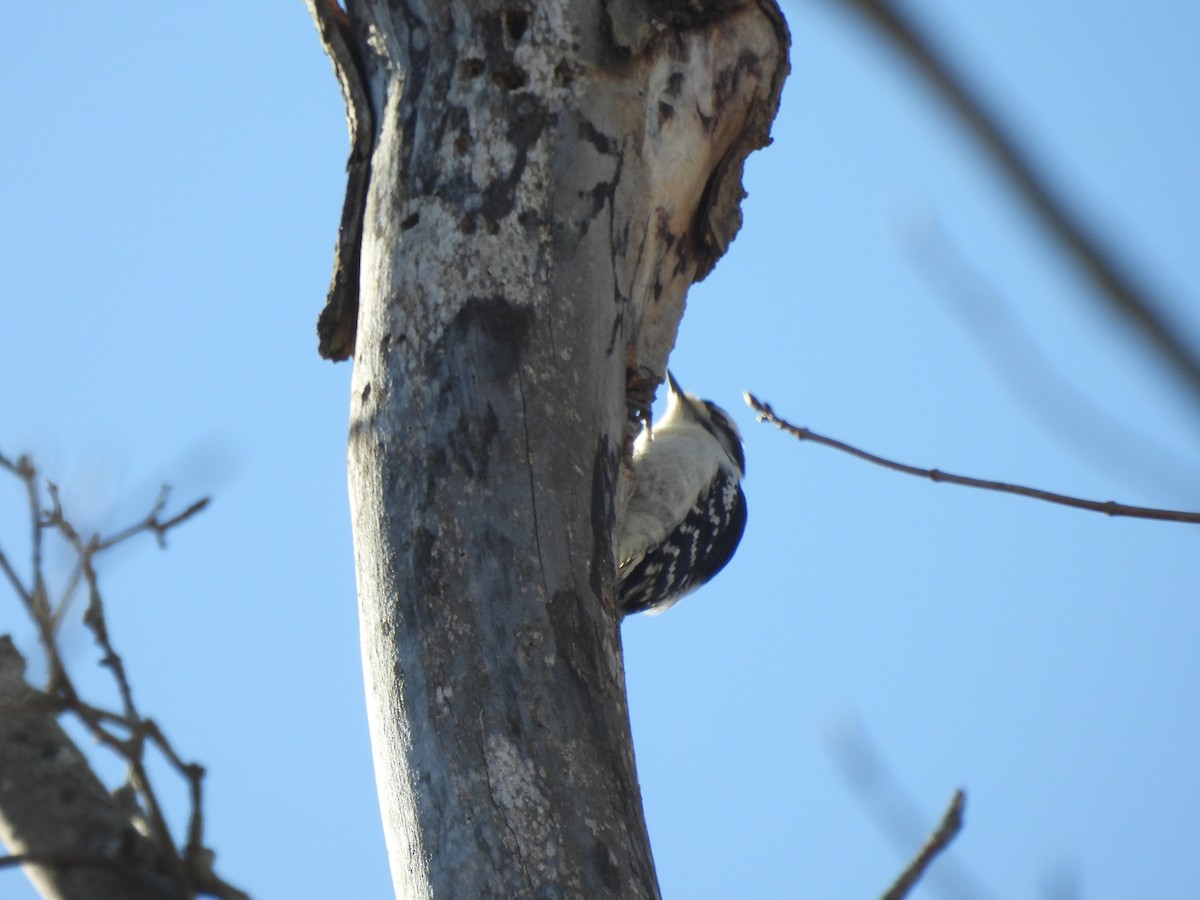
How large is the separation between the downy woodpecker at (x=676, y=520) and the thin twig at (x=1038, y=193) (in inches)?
137

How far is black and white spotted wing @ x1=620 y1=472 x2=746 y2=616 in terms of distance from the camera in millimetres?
4352

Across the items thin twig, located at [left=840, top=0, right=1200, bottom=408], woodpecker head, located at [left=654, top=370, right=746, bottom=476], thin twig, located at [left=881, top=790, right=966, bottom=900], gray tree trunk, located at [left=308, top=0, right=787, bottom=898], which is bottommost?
thin twig, located at [left=881, top=790, right=966, bottom=900]

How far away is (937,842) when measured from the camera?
3.32ft

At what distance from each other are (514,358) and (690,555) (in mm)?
2242

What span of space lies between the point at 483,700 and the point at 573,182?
107 cm

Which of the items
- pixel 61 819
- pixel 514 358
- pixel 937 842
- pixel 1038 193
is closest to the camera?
pixel 1038 193

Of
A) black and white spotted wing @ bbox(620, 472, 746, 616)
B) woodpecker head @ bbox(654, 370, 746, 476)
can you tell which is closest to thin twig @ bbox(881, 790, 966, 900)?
black and white spotted wing @ bbox(620, 472, 746, 616)

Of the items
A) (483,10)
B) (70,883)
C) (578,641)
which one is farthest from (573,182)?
(70,883)

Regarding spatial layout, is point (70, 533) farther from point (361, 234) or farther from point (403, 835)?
point (361, 234)

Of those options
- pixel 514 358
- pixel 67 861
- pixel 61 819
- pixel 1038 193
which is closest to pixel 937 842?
pixel 1038 193

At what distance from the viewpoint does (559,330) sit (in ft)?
8.07

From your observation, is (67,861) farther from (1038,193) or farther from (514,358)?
(514,358)

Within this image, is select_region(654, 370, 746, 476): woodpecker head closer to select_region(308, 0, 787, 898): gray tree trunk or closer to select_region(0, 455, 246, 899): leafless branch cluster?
select_region(308, 0, 787, 898): gray tree trunk

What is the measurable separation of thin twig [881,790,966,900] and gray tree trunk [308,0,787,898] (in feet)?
3.04
